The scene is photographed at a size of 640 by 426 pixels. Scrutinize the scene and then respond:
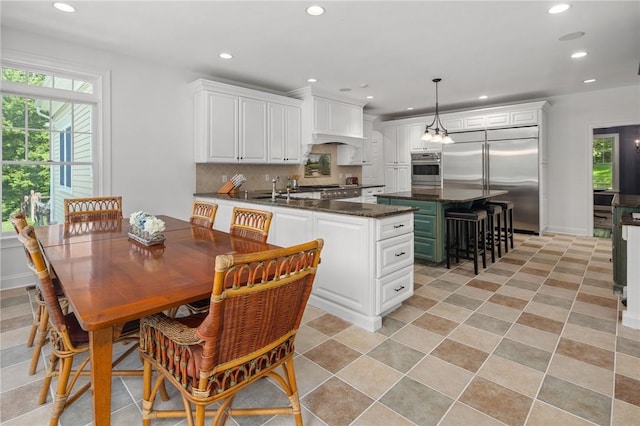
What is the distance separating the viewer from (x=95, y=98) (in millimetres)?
3922

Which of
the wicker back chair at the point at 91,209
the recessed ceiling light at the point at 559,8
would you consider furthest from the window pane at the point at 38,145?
the recessed ceiling light at the point at 559,8

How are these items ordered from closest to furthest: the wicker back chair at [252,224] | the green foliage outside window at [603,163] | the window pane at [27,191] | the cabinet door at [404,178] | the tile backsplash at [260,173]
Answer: the wicker back chair at [252,224]
the window pane at [27,191]
the tile backsplash at [260,173]
the cabinet door at [404,178]
the green foliage outside window at [603,163]

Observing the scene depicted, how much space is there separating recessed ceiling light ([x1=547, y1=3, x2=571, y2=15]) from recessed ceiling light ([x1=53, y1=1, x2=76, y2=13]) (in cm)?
409

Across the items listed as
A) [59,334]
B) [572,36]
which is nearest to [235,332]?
[59,334]

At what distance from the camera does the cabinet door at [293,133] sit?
5504 millimetres

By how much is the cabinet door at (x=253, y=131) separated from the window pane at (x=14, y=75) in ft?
7.64

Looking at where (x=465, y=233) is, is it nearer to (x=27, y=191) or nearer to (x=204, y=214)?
(x=204, y=214)

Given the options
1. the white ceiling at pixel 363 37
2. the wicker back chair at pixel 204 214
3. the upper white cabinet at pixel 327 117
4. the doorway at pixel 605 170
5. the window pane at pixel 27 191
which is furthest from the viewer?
the doorway at pixel 605 170

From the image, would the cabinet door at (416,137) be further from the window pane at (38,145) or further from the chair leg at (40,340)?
the chair leg at (40,340)

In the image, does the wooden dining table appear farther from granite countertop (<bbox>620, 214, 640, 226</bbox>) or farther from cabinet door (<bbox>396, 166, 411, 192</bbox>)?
cabinet door (<bbox>396, 166, 411, 192</bbox>)

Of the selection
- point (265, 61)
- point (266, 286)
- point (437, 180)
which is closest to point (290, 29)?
point (265, 61)

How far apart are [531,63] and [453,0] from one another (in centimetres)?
225

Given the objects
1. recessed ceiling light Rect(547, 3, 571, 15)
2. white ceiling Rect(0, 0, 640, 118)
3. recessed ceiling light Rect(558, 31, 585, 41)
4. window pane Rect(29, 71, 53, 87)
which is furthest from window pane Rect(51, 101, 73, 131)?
recessed ceiling light Rect(558, 31, 585, 41)

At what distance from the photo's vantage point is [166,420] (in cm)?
168
